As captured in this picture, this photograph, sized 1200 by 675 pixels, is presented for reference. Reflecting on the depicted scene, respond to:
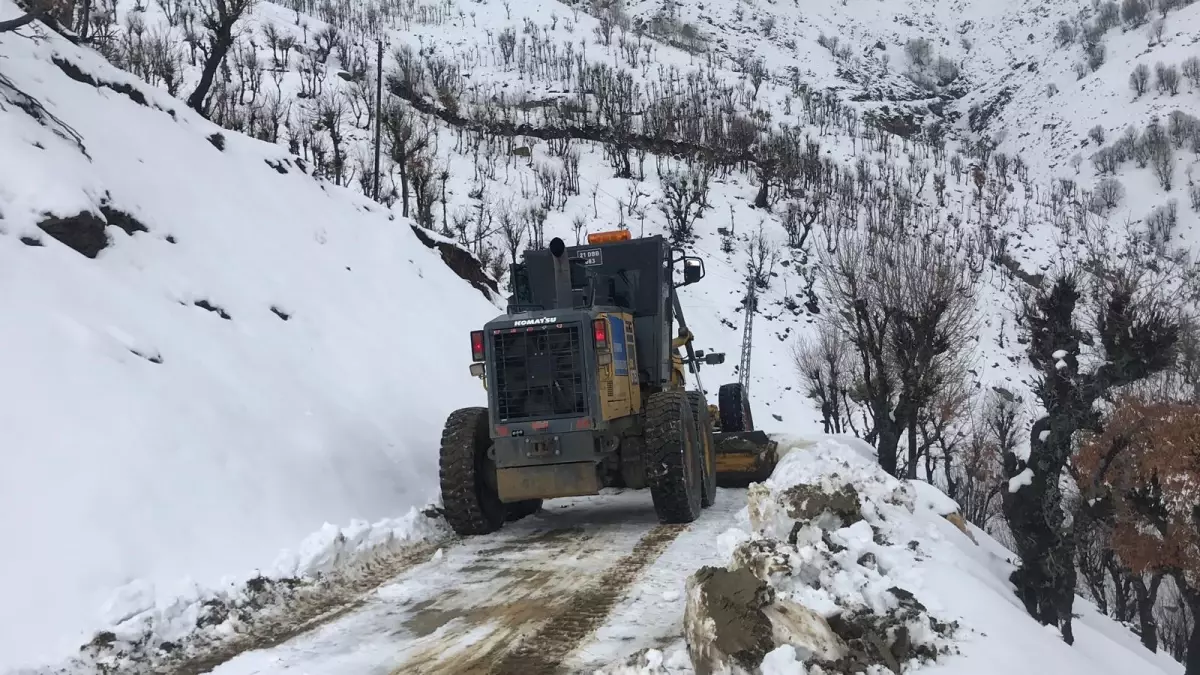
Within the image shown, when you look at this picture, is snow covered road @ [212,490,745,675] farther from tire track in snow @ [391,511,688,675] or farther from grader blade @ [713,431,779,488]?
grader blade @ [713,431,779,488]

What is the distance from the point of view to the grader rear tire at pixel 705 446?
31.0 feet

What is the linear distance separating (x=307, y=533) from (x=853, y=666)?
512 centimetres

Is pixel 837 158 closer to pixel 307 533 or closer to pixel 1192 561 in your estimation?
pixel 1192 561

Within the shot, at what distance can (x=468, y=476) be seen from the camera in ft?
26.2

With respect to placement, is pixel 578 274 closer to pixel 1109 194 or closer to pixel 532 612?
pixel 532 612

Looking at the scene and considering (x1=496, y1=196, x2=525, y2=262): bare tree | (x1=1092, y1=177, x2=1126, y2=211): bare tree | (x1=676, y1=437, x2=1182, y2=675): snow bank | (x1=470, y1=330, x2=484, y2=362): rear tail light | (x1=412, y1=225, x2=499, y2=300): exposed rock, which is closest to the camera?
(x1=676, y1=437, x2=1182, y2=675): snow bank

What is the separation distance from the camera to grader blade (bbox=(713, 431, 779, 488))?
38.2 feet

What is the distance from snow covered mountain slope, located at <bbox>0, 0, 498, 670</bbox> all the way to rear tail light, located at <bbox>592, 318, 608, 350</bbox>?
118 inches

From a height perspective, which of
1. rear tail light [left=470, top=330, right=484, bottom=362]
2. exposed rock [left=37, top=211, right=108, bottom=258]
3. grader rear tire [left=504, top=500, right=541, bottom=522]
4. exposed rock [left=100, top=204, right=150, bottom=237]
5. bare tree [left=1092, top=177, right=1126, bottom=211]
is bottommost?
grader rear tire [left=504, top=500, right=541, bottom=522]

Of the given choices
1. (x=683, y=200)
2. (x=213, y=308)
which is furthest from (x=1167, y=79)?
(x=213, y=308)

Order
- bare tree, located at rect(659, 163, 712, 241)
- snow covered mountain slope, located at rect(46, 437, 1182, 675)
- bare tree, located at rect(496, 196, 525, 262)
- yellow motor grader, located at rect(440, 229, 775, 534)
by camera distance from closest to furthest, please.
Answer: snow covered mountain slope, located at rect(46, 437, 1182, 675)
yellow motor grader, located at rect(440, 229, 775, 534)
bare tree, located at rect(496, 196, 525, 262)
bare tree, located at rect(659, 163, 712, 241)

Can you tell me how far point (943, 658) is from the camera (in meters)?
3.99

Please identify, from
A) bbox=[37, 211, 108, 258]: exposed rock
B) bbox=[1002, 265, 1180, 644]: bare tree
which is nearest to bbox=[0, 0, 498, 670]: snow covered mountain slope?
bbox=[37, 211, 108, 258]: exposed rock

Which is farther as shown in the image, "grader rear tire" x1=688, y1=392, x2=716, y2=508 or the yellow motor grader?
"grader rear tire" x1=688, y1=392, x2=716, y2=508
